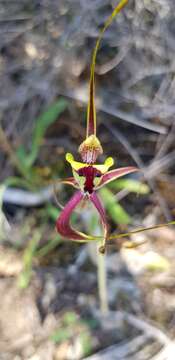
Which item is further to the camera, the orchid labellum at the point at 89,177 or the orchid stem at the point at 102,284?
the orchid stem at the point at 102,284

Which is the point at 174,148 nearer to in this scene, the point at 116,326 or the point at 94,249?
the point at 94,249

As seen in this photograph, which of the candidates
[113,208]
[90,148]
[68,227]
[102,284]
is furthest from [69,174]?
[68,227]

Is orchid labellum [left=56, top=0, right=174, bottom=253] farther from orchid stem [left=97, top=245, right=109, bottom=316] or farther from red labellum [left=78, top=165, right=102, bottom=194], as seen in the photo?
orchid stem [left=97, top=245, right=109, bottom=316]

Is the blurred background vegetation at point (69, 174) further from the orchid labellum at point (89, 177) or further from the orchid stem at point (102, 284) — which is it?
the orchid labellum at point (89, 177)

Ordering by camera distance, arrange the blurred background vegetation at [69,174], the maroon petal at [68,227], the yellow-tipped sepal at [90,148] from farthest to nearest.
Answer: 1. the blurred background vegetation at [69,174]
2. the yellow-tipped sepal at [90,148]
3. the maroon petal at [68,227]

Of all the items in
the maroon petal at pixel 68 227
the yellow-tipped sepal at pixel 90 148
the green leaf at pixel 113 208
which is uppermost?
the green leaf at pixel 113 208

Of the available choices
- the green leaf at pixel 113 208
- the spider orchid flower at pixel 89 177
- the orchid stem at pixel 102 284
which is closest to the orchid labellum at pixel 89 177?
the spider orchid flower at pixel 89 177

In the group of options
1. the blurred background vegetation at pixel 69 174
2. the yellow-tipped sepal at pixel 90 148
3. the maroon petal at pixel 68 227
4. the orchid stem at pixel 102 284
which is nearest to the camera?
the maroon petal at pixel 68 227

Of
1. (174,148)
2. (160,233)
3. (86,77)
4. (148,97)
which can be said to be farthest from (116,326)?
(86,77)
